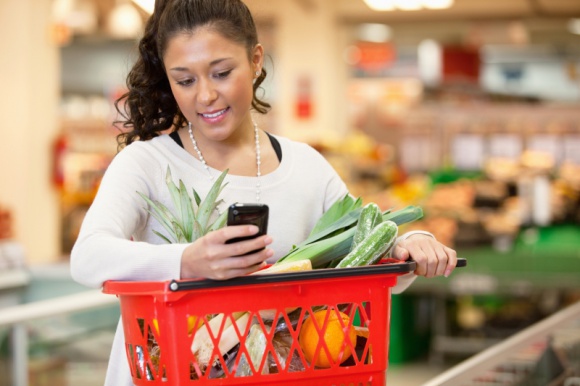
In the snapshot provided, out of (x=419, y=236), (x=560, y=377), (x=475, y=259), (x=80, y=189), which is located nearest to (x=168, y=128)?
(x=419, y=236)

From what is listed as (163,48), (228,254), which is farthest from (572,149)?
(228,254)

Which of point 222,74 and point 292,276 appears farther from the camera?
point 222,74

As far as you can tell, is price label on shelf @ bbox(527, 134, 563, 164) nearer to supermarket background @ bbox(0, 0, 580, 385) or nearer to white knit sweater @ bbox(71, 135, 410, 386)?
supermarket background @ bbox(0, 0, 580, 385)

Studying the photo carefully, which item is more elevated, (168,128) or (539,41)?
(539,41)

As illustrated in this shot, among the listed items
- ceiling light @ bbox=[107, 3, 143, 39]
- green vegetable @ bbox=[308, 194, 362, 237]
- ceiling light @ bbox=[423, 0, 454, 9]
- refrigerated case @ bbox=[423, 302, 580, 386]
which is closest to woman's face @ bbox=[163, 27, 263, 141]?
green vegetable @ bbox=[308, 194, 362, 237]

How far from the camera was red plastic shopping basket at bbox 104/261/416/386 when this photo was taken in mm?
1420

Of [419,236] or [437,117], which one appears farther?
[437,117]

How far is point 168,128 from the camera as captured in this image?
2.03 m

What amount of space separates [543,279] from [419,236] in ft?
17.0

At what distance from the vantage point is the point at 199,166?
189cm

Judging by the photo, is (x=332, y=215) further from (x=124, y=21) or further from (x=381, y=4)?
(x=381, y=4)

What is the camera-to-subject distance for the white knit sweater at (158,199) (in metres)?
1.51

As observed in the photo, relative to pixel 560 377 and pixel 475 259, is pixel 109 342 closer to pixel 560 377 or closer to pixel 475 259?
pixel 560 377

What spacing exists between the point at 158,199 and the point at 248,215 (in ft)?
1.89
